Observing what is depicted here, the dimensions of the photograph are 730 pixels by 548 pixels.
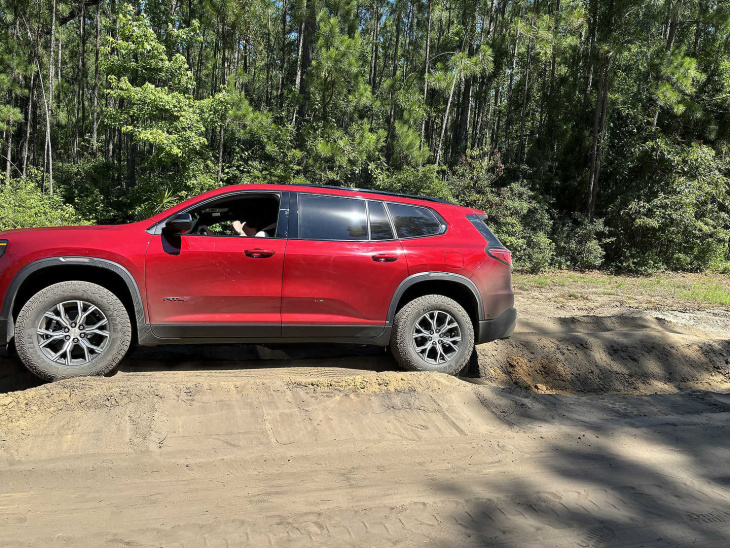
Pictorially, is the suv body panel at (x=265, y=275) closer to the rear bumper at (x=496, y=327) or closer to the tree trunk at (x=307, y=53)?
the rear bumper at (x=496, y=327)

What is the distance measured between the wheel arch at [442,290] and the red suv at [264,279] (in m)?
0.01

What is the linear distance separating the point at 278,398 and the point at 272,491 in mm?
1120

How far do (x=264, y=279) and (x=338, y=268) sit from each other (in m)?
0.69

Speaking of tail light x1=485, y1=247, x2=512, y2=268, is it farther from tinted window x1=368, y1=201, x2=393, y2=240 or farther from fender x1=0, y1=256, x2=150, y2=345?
fender x1=0, y1=256, x2=150, y2=345

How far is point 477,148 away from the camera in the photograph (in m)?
18.5

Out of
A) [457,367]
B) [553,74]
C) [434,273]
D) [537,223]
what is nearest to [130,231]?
[434,273]

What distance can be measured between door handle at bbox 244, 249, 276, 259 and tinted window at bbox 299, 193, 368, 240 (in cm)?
34

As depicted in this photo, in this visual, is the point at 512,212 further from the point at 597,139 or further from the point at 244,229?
the point at 244,229

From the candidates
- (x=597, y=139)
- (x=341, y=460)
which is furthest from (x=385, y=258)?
(x=597, y=139)

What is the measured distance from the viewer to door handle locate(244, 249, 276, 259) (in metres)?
4.75

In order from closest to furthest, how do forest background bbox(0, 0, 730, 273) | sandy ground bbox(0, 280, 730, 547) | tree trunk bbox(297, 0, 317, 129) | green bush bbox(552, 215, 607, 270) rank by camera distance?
sandy ground bbox(0, 280, 730, 547), forest background bbox(0, 0, 730, 273), green bush bbox(552, 215, 607, 270), tree trunk bbox(297, 0, 317, 129)

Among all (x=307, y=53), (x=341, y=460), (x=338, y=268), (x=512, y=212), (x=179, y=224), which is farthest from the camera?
(x=307, y=53)

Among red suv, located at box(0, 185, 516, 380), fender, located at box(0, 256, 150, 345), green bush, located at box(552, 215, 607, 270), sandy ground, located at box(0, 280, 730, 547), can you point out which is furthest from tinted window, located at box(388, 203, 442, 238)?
green bush, located at box(552, 215, 607, 270)

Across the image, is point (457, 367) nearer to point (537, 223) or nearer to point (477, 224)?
point (477, 224)
